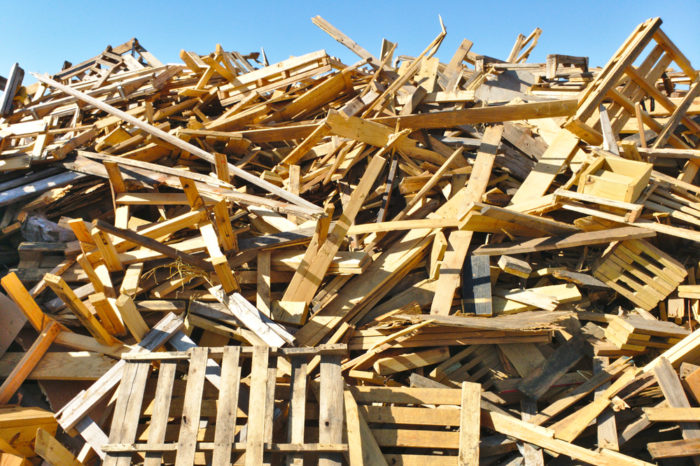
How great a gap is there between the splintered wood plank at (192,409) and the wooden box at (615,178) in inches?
177

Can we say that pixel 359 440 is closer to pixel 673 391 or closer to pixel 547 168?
pixel 673 391

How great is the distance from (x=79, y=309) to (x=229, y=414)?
1.85 meters

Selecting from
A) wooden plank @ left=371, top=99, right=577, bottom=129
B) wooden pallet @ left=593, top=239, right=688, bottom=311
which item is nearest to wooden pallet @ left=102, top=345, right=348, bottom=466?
wooden pallet @ left=593, top=239, right=688, bottom=311

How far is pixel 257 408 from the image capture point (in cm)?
379

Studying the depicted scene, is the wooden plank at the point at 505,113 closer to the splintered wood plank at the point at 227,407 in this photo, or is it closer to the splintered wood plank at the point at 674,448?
the splintered wood plank at the point at 674,448

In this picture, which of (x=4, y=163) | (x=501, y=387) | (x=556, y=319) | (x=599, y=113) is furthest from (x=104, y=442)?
(x=599, y=113)

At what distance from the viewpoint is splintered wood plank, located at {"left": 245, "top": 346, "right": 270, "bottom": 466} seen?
3.58m

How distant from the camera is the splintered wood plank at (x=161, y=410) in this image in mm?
3666

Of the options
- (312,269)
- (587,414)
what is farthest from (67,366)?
(587,414)

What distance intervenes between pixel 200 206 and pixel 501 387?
3.63m

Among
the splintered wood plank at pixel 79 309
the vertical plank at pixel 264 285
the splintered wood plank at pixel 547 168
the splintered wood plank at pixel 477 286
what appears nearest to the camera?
the splintered wood plank at pixel 79 309

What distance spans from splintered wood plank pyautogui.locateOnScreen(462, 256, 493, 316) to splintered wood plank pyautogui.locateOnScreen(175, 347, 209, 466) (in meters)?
2.74

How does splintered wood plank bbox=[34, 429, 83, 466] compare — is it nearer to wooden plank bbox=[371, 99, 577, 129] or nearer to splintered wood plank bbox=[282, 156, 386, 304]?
splintered wood plank bbox=[282, 156, 386, 304]

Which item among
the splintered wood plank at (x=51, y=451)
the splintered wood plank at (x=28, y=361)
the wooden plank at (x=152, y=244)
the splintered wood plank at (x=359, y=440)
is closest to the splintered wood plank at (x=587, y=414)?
the splintered wood plank at (x=359, y=440)
